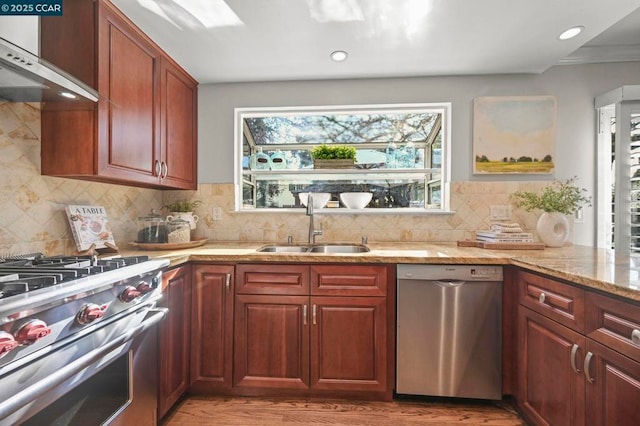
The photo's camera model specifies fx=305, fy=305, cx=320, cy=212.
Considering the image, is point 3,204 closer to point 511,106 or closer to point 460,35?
point 460,35

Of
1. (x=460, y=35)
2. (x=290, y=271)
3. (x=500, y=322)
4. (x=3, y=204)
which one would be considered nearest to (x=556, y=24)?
(x=460, y=35)

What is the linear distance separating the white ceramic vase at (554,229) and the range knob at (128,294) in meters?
2.60

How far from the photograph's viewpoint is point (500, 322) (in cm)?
179

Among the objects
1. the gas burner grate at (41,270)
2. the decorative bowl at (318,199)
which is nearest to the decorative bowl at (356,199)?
the decorative bowl at (318,199)

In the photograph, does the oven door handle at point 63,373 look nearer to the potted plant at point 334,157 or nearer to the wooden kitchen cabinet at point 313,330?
the wooden kitchen cabinet at point 313,330

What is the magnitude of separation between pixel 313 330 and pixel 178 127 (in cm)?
178

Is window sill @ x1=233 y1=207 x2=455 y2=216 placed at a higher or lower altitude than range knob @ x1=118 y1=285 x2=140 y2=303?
higher

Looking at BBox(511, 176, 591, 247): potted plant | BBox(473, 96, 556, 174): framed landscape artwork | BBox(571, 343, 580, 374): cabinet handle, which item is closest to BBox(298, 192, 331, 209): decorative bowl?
BBox(473, 96, 556, 174): framed landscape artwork

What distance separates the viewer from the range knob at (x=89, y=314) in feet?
3.41

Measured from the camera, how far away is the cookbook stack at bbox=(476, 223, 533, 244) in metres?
2.19

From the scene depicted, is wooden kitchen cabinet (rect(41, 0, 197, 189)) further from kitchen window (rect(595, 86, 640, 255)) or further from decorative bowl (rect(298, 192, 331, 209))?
kitchen window (rect(595, 86, 640, 255))

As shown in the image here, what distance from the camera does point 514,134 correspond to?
7.94 ft

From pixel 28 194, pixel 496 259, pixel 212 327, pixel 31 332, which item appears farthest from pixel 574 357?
pixel 28 194

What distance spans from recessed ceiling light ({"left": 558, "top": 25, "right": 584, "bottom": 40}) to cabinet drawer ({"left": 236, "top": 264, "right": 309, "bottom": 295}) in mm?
2140
